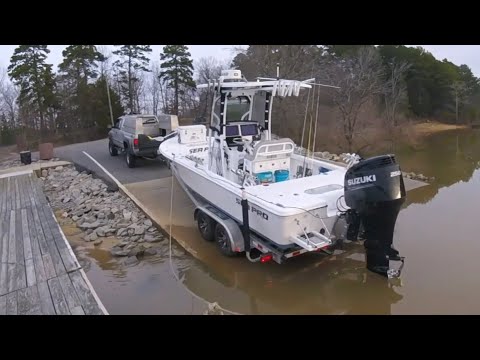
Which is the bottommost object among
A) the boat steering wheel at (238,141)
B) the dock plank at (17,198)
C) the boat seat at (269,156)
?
the dock plank at (17,198)

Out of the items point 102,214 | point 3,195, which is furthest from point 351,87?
point 3,195

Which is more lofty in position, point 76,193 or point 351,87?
point 351,87

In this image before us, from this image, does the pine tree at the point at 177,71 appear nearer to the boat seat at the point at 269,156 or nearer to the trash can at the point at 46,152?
the trash can at the point at 46,152

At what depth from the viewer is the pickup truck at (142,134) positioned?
1051 cm

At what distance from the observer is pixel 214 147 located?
21.0 feet

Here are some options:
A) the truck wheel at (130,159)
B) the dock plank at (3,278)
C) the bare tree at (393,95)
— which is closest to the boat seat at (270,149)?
the dock plank at (3,278)

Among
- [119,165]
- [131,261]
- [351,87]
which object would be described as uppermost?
[351,87]

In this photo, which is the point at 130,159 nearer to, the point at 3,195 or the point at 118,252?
the point at 3,195

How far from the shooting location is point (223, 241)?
5.52 m

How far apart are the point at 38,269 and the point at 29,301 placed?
2.95 feet

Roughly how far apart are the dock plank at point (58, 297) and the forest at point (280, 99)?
10959mm

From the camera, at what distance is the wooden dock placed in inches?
162
